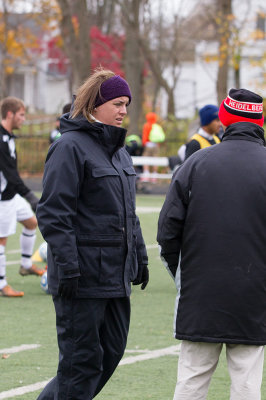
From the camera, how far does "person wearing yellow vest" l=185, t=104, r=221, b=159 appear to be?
9.51 meters

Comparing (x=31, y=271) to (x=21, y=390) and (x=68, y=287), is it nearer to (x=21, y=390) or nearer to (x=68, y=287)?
(x=21, y=390)

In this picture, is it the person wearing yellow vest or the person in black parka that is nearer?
the person in black parka

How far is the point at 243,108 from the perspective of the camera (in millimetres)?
4691

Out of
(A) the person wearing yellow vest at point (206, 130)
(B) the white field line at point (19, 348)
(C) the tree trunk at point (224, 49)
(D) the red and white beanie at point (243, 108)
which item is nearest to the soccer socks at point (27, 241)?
(A) the person wearing yellow vest at point (206, 130)

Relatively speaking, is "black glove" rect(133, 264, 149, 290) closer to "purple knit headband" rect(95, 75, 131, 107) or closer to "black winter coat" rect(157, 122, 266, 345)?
"black winter coat" rect(157, 122, 266, 345)

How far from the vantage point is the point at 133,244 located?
509cm

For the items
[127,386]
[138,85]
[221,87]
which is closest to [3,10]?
[138,85]

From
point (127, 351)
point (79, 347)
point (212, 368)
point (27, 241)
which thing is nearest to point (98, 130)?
point (79, 347)

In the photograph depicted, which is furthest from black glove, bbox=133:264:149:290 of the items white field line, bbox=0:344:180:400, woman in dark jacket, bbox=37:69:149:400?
white field line, bbox=0:344:180:400

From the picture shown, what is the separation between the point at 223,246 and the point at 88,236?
0.76 m

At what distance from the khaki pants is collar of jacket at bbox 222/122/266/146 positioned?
1.02 metres

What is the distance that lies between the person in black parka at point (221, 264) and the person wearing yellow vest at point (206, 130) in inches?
193

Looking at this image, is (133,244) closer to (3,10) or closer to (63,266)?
(63,266)

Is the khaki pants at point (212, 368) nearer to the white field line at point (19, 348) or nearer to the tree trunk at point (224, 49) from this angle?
the white field line at point (19, 348)
